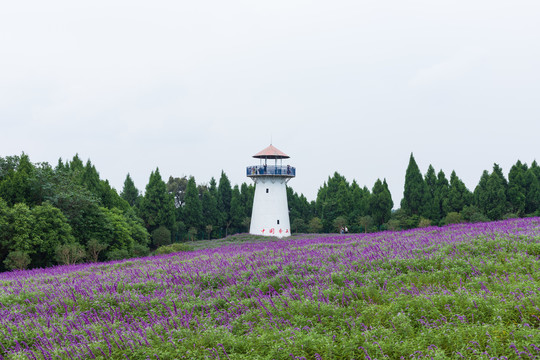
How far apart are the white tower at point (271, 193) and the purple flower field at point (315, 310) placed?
32.5 metres

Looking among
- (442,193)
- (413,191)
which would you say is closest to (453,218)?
(442,193)

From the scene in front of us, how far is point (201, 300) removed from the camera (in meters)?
9.27

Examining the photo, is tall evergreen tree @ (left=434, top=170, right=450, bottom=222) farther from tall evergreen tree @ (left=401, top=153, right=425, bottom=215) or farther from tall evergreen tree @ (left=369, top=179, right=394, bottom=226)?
tall evergreen tree @ (left=369, top=179, right=394, bottom=226)

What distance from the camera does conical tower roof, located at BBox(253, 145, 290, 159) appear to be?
4488cm

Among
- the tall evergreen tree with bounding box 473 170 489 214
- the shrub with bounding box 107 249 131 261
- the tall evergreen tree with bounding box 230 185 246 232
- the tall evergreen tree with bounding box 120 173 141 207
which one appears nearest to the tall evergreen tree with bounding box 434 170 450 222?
the tall evergreen tree with bounding box 473 170 489 214

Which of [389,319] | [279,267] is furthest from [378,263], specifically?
[389,319]

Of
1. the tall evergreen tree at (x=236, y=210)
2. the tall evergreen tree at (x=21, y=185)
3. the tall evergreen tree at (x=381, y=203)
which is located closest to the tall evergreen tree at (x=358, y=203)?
the tall evergreen tree at (x=381, y=203)

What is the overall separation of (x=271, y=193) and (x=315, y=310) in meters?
38.2

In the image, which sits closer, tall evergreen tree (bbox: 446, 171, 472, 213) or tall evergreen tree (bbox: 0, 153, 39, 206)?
tall evergreen tree (bbox: 0, 153, 39, 206)

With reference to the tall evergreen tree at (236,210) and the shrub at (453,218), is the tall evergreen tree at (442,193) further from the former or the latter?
the tall evergreen tree at (236,210)

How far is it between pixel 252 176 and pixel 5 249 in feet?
83.9

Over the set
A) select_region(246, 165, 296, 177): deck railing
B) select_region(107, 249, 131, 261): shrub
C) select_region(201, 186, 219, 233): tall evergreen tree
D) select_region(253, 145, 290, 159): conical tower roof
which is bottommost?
select_region(107, 249, 131, 261): shrub

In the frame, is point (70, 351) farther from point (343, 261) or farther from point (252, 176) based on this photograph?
point (252, 176)

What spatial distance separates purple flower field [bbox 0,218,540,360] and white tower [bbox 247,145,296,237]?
107ft
